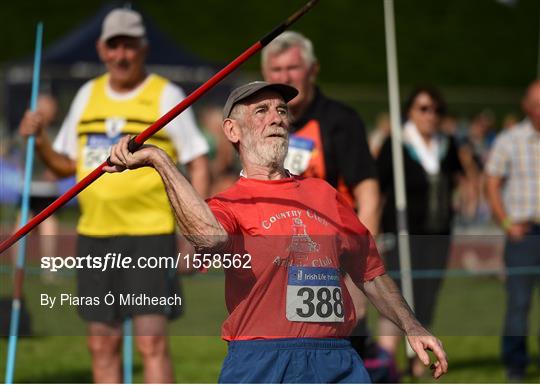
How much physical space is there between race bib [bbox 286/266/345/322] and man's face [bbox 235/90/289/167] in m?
0.43

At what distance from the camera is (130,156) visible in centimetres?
435

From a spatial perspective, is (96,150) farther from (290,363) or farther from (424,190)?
(424,190)

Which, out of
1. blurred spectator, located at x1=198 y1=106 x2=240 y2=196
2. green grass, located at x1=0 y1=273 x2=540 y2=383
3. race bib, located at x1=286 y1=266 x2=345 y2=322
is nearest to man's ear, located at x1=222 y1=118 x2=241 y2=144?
race bib, located at x1=286 y1=266 x2=345 y2=322

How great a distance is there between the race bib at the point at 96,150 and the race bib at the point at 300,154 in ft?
2.99

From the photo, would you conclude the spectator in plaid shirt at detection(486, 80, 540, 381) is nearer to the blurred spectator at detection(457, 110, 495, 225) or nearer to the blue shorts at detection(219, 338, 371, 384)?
the blue shorts at detection(219, 338, 371, 384)

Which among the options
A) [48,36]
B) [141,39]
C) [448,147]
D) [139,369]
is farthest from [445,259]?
[48,36]

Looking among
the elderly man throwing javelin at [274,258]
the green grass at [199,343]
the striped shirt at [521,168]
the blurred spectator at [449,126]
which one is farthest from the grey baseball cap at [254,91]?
the blurred spectator at [449,126]

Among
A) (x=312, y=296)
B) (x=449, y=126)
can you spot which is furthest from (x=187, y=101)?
(x=449, y=126)

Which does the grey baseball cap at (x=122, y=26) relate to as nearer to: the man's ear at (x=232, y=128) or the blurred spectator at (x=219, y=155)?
the man's ear at (x=232, y=128)

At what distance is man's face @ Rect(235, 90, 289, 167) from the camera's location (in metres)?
4.67

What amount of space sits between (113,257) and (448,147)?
4124 millimetres

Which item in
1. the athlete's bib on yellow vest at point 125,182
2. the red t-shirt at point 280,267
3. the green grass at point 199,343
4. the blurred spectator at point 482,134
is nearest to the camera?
the red t-shirt at point 280,267

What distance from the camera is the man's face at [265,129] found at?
4672mm

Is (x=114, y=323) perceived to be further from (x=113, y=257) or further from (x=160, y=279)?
(x=160, y=279)
